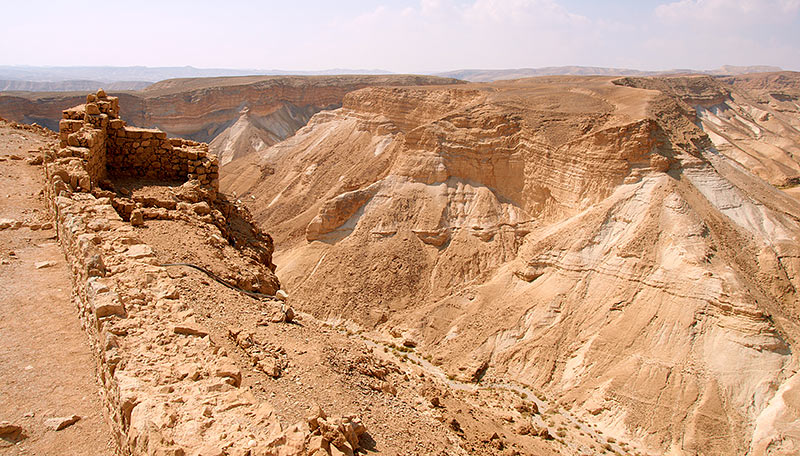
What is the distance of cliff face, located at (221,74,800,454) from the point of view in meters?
17.9

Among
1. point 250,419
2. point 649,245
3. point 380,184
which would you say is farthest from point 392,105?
point 250,419

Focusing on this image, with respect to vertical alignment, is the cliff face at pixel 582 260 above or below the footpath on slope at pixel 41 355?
below

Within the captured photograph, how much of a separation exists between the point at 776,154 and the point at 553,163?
1859 inches

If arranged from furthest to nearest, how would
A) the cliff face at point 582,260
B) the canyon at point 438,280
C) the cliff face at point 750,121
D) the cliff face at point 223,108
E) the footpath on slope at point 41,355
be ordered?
the cliff face at point 223,108, the cliff face at point 750,121, the cliff face at point 582,260, the canyon at point 438,280, the footpath on slope at point 41,355

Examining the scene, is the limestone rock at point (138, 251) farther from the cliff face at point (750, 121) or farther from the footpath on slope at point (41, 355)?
the cliff face at point (750, 121)

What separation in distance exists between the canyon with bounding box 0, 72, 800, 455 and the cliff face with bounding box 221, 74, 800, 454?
0.11 m

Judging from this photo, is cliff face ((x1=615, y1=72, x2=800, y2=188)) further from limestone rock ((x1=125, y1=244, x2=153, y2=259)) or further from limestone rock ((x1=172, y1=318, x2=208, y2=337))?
limestone rock ((x1=172, y1=318, x2=208, y2=337))

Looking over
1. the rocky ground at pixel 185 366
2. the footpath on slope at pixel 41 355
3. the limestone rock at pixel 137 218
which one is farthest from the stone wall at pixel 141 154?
the limestone rock at pixel 137 218

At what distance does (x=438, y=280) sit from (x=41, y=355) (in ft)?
73.6

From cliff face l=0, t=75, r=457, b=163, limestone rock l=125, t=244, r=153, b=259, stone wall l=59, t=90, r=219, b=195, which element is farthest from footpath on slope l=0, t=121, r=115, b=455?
cliff face l=0, t=75, r=457, b=163

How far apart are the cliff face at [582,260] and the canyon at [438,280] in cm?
11

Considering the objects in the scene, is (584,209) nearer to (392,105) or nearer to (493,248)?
(493,248)

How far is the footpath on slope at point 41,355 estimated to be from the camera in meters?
4.91

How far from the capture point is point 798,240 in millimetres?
23109
